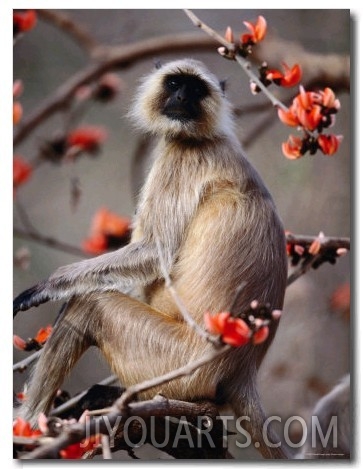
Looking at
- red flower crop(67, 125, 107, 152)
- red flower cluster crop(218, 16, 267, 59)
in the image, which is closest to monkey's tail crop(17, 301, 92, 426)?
red flower crop(67, 125, 107, 152)

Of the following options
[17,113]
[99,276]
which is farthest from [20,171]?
[99,276]

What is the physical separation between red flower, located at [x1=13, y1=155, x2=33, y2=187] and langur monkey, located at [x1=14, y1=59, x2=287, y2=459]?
0.47m

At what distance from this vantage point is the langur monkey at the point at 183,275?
3.14 meters

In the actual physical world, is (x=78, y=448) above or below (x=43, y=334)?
below

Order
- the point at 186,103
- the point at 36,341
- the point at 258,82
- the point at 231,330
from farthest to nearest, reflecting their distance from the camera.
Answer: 1. the point at 186,103
2. the point at 36,341
3. the point at 258,82
4. the point at 231,330

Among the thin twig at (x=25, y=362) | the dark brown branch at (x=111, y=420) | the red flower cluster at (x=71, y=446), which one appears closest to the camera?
the dark brown branch at (x=111, y=420)

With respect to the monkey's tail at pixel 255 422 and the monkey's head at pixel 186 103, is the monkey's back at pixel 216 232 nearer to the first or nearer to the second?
the monkey's head at pixel 186 103

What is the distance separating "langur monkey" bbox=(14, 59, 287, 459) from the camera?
10.3 ft

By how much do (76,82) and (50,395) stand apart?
1.35 metres

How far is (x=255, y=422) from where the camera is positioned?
10.3 feet

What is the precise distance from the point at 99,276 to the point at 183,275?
327 millimetres

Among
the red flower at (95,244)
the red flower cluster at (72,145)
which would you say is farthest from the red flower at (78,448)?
the red flower cluster at (72,145)

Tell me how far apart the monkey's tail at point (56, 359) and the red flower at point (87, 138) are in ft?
2.42

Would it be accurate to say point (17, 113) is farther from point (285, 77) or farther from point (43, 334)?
point (285, 77)
